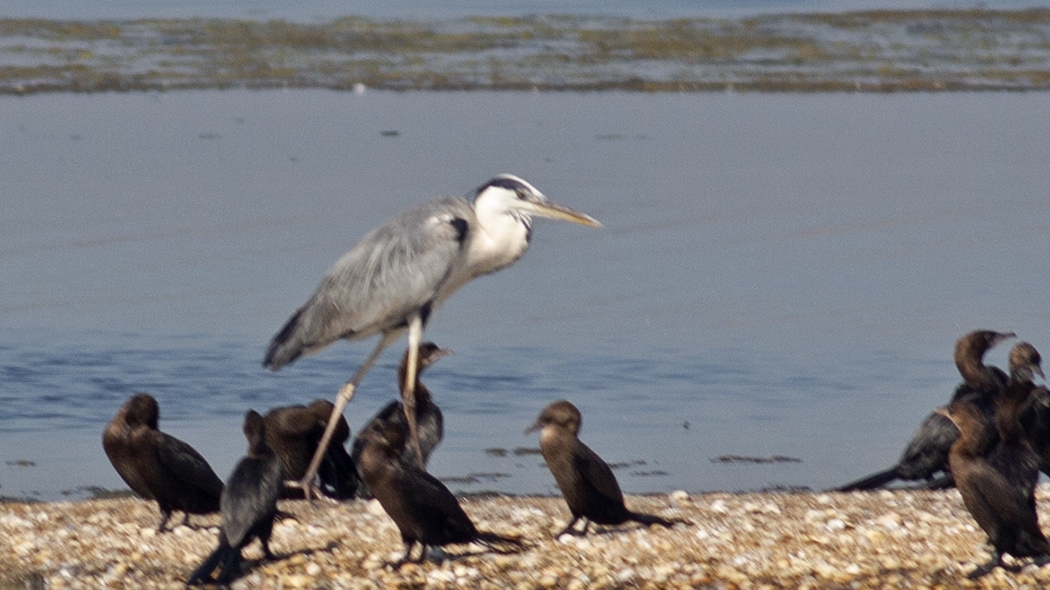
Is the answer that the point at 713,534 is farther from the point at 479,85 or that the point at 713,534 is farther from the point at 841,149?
the point at 479,85

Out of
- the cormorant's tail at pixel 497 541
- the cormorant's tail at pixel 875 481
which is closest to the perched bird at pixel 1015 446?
the cormorant's tail at pixel 875 481

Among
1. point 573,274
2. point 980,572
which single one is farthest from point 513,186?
point 573,274

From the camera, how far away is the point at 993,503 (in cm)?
634

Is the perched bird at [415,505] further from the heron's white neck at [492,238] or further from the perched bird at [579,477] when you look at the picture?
the heron's white neck at [492,238]

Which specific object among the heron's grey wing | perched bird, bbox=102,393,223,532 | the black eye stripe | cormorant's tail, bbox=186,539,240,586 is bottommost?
cormorant's tail, bbox=186,539,240,586

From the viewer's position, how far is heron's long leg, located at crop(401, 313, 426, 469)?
25.3 feet

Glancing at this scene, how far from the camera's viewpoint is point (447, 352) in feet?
26.5

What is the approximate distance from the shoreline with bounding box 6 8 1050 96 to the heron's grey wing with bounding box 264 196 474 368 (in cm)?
1717

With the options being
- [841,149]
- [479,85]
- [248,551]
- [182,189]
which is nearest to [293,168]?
[182,189]

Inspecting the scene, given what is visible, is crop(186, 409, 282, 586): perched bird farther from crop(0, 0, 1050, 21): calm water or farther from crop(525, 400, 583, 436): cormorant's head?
crop(0, 0, 1050, 21): calm water

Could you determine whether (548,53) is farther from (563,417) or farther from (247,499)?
(247,499)

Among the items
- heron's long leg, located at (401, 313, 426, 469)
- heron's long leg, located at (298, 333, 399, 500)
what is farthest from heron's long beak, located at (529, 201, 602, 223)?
heron's long leg, located at (298, 333, 399, 500)

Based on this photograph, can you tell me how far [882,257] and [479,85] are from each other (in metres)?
12.4

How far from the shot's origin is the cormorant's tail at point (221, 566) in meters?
6.43
